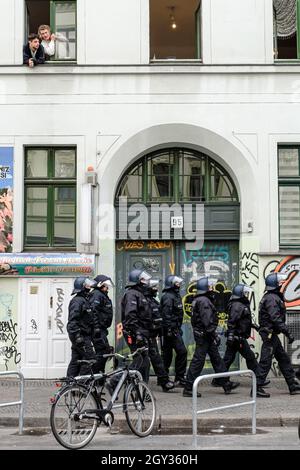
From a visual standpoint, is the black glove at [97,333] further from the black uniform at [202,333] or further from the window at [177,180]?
the window at [177,180]

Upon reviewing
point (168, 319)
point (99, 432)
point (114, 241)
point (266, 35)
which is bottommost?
point (99, 432)

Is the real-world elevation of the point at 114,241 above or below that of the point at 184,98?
below

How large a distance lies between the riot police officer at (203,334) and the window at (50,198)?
12.8 feet

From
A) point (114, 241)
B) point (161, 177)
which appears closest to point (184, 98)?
point (161, 177)

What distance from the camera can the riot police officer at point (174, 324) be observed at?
12828mm

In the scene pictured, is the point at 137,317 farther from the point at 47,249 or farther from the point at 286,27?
the point at 286,27

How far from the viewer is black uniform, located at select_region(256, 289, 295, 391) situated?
12.3 metres

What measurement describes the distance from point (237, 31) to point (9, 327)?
7.84m
